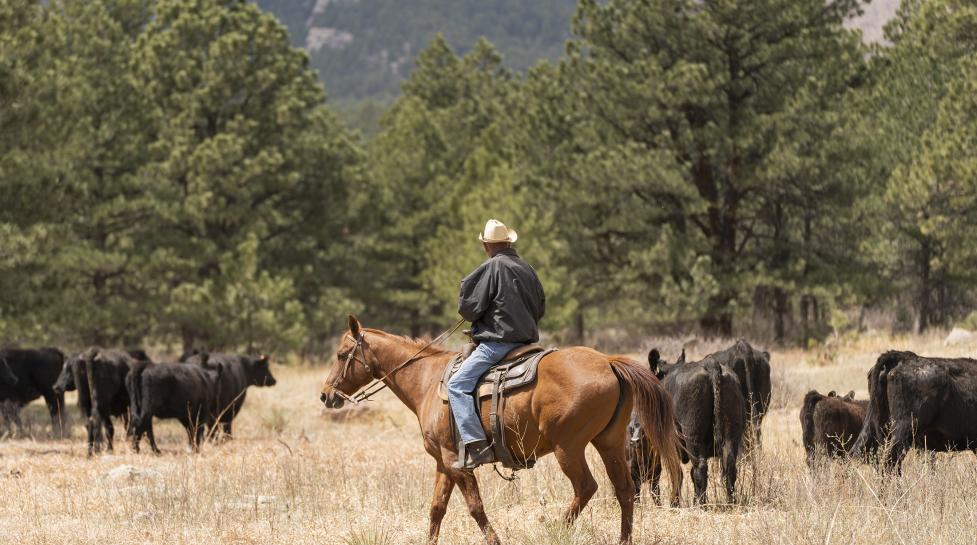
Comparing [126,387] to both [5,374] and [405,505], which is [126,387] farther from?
[405,505]

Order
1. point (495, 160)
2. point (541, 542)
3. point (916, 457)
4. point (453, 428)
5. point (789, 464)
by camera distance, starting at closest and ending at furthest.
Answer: point (541, 542) < point (453, 428) < point (916, 457) < point (789, 464) < point (495, 160)

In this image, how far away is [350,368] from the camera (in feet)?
30.5

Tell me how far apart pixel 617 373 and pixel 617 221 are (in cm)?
2157

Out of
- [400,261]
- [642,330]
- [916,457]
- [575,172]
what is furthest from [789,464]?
[400,261]

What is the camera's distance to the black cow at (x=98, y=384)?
1568 centimetres

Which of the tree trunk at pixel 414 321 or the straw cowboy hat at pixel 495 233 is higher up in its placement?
the straw cowboy hat at pixel 495 233

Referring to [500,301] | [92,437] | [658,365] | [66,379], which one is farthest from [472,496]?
[66,379]

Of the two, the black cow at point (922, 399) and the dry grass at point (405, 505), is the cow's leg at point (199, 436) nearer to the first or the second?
the dry grass at point (405, 505)

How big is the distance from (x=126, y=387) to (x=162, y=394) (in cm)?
73

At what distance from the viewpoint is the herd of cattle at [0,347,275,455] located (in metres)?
15.5

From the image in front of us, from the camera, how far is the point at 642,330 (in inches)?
1453

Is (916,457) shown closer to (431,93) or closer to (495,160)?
(495,160)

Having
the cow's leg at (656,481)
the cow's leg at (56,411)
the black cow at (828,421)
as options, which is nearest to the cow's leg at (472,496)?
the cow's leg at (656,481)

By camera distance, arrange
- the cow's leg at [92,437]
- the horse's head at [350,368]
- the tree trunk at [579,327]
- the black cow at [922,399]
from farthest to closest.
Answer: the tree trunk at [579,327]
the cow's leg at [92,437]
the black cow at [922,399]
the horse's head at [350,368]
